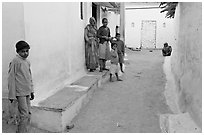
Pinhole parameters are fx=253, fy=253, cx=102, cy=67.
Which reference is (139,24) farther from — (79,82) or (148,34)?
(79,82)

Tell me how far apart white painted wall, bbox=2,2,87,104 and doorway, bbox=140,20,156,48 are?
13.0 meters

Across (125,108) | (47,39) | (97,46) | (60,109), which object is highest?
(47,39)

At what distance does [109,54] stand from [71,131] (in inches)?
142

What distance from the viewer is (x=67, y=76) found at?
6039 mm

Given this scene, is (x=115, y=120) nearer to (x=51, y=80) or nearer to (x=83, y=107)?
(x=83, y=107)

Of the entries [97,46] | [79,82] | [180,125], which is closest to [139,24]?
[97,46]

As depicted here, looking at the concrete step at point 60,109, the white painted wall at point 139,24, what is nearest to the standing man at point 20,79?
the concrete step at point 60,109

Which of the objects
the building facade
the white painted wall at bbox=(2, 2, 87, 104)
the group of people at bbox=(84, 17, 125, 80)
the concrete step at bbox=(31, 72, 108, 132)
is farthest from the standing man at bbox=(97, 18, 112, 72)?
the concrete step at bbox=(31, 72, 108, 132)

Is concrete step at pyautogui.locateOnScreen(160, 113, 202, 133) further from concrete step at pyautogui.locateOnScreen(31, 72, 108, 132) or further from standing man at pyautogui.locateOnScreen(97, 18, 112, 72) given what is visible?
standing man at pyautogui.locateOnScreen(97, 18, 112, 72)

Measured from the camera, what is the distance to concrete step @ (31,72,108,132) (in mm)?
4105

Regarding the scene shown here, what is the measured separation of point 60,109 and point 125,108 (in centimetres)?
171

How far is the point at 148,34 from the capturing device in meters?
19.3

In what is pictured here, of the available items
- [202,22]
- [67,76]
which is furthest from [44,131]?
[202,22]

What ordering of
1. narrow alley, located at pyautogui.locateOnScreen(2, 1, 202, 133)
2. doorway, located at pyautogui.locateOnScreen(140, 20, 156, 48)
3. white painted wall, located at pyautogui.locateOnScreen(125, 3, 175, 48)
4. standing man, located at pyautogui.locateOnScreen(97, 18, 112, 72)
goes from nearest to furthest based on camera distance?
narrow alley, located at pyautogui.locateOnScreen(2, 1, 202, 133) → standing man, located at pyautogui.locateOnScreen(97, 18, 112, 72) → white painted wall, located at pyautogui.locateOnScreen(125, 3, 175, 48) → doorway, located at pyautogui.locateOnScreen(140, 20, 156, 48)
